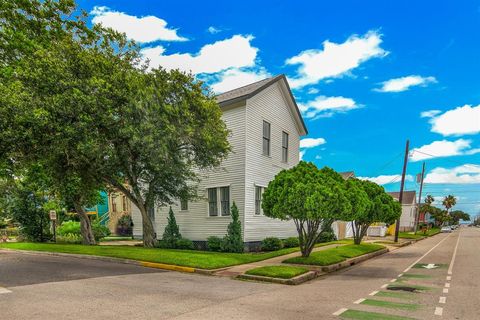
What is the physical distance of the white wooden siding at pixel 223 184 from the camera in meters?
19.9

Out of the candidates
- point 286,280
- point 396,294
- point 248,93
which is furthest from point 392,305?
point 248,93

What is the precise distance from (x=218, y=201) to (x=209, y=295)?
12242 millimetres

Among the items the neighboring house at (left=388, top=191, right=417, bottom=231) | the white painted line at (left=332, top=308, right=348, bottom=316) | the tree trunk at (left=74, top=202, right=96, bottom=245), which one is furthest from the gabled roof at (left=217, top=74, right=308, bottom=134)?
the neighboring house at (left=388, top=191, right=417, bottom=231)

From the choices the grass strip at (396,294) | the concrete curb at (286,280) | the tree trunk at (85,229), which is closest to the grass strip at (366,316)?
the grass strip at (396,294)

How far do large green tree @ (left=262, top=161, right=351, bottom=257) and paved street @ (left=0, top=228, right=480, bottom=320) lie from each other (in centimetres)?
245

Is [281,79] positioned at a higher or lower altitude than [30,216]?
higher

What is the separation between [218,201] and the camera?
68.3 ft

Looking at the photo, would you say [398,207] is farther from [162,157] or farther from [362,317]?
[362,317]

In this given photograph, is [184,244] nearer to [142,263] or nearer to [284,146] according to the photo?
[142,263]

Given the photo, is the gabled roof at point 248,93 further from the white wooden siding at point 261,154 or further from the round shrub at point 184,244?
the round shrub at point 184,244

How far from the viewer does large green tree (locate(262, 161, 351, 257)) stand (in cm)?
1294

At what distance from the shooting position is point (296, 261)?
14.5m

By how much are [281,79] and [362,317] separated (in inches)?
731

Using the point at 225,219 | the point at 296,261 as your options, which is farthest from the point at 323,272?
the point at 225,219
